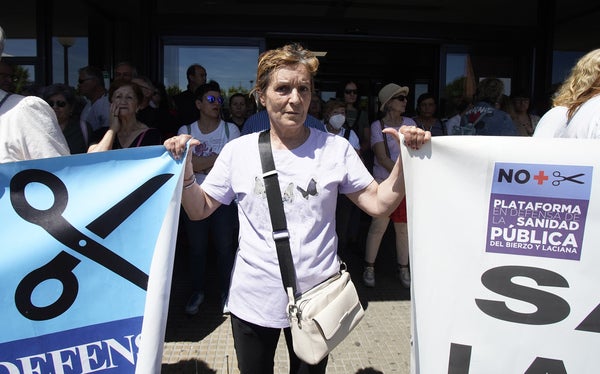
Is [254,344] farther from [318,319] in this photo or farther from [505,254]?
[505,254]

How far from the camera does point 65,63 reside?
7.18 metres

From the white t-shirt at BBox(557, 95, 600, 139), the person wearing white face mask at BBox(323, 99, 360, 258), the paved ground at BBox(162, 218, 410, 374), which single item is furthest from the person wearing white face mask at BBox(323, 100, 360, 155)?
the white t-shirt at BBox(557, 95, 600, 139)

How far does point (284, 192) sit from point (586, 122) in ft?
4.44

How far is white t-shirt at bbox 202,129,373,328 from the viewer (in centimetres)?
201

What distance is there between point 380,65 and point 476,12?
3642mm

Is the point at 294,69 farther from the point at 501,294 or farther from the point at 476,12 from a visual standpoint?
the point at 476,12

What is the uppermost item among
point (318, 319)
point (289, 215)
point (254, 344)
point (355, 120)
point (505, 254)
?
point (355, 120)

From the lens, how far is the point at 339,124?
4.77m

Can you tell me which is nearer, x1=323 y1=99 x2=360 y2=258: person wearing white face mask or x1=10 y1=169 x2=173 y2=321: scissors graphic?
x1=10 y1=169 x2=173 y2=321: scissors graphic

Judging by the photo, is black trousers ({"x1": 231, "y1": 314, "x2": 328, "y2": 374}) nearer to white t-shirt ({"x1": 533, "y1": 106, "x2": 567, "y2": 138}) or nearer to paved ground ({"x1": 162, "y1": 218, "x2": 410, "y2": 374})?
paved ground ({"x1": 162, "y1": 218, "x2": 410, "y2": 374})

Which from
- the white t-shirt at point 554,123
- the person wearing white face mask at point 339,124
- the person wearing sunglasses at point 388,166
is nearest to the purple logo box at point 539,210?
the white t-shirt at point 554,123

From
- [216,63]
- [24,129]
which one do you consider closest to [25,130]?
[24,129]

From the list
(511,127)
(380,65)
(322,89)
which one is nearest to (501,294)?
(511,127)

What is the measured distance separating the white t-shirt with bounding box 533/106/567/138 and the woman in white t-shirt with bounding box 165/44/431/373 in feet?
3.15
